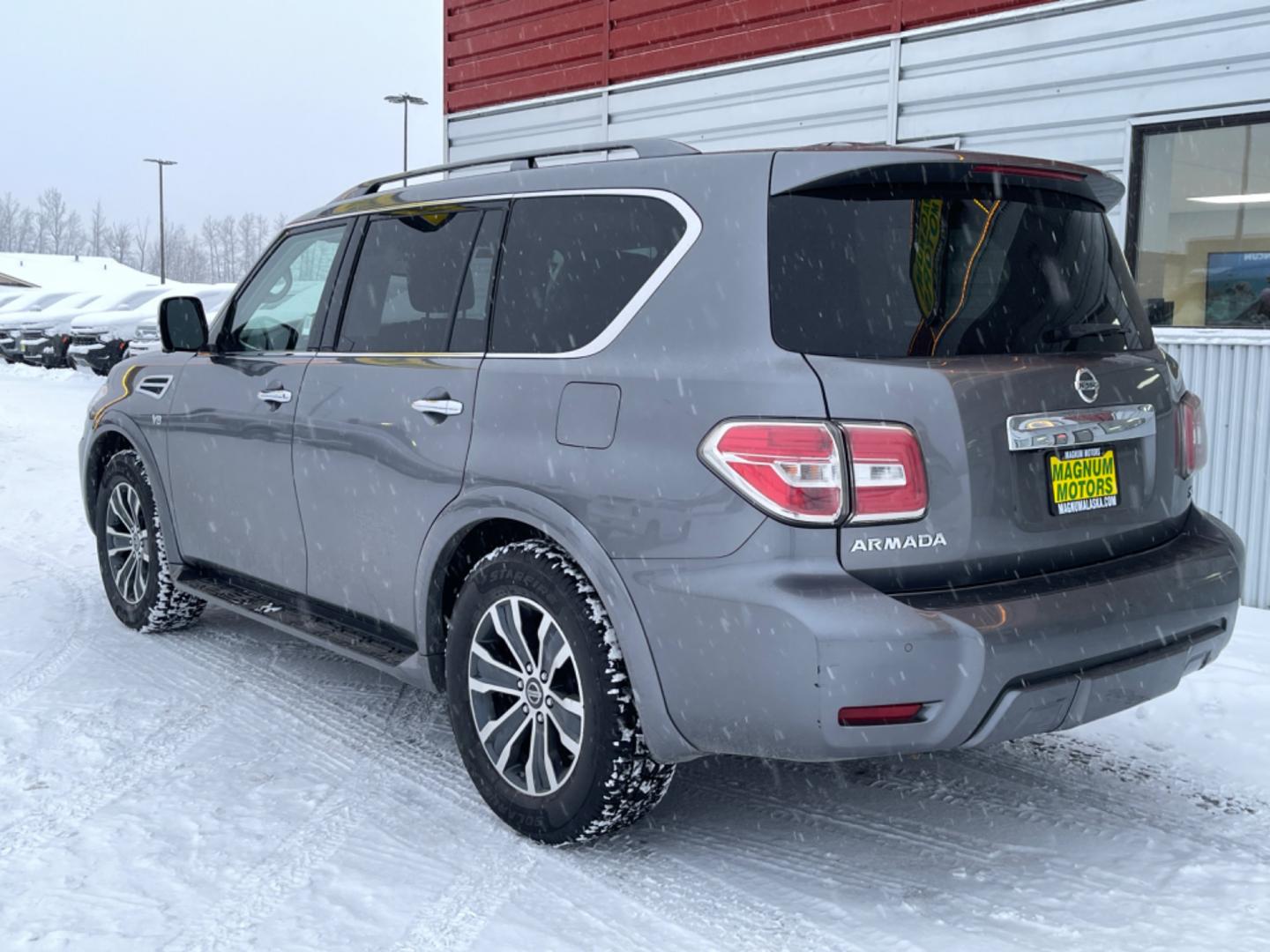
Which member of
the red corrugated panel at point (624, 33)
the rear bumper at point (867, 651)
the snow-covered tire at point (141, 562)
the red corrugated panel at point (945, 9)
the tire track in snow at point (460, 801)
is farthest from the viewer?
the red corrugated panel at point (624, 33)

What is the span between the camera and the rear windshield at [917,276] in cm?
296

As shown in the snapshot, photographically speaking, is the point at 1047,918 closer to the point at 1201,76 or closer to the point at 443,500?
the point at 443,500

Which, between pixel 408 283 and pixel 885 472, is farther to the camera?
pixel 408 283

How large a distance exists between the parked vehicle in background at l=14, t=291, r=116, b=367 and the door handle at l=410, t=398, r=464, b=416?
2259 centimetres

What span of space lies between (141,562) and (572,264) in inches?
121

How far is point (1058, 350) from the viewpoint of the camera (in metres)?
3.20

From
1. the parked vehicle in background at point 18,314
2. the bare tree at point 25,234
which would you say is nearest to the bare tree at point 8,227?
the bare tree at point 25,234

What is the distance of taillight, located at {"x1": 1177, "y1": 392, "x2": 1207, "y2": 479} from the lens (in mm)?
3506

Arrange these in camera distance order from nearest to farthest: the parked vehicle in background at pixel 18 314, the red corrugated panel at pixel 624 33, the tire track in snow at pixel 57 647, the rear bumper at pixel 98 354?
the tire track in snow at pixel 57 647 < the red corrugated panel at pixel 624 33 < the rear bumper at pixel 98 354 < the parked vehicle in background at pixel 18 314

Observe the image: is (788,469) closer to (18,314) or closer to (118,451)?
(118,451)

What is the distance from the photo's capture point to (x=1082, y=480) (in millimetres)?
3143

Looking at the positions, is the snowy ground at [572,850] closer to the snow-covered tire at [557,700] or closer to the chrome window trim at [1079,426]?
the snow-covered tire at [557,700]

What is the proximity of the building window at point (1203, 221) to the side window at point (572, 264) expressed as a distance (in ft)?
14.8

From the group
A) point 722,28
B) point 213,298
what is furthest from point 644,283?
point 213,298
